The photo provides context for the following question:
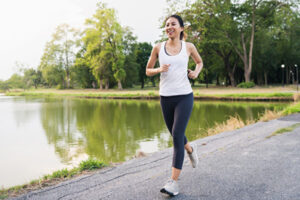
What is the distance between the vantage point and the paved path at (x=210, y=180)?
2.82 m

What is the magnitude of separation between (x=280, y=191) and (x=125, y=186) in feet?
5.67

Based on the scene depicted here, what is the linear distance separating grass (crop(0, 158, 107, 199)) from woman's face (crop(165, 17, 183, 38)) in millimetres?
2498

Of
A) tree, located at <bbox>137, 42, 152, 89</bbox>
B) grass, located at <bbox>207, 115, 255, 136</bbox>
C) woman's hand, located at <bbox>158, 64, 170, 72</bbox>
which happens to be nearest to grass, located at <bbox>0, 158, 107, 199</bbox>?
woman's hand, located at <bbox>158, 64, 170, 72</bbox>

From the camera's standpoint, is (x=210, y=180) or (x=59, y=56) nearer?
(x=210, y=180)

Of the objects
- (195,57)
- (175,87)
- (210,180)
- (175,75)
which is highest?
(195,57)

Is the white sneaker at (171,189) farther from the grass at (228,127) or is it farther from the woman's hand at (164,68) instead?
the grass at (228,127)

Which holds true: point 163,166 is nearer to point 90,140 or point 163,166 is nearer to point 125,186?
point 125,186

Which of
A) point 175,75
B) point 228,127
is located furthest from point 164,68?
point 228,127

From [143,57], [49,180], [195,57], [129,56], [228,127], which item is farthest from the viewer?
[143,57]

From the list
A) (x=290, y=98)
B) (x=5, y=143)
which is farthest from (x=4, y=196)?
(x=290, y=98)

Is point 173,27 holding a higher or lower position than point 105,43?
lower

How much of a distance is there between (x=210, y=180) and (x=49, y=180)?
223 cm

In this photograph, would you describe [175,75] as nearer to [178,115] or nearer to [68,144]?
[178,115]

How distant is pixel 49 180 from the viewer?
3.74 metres
